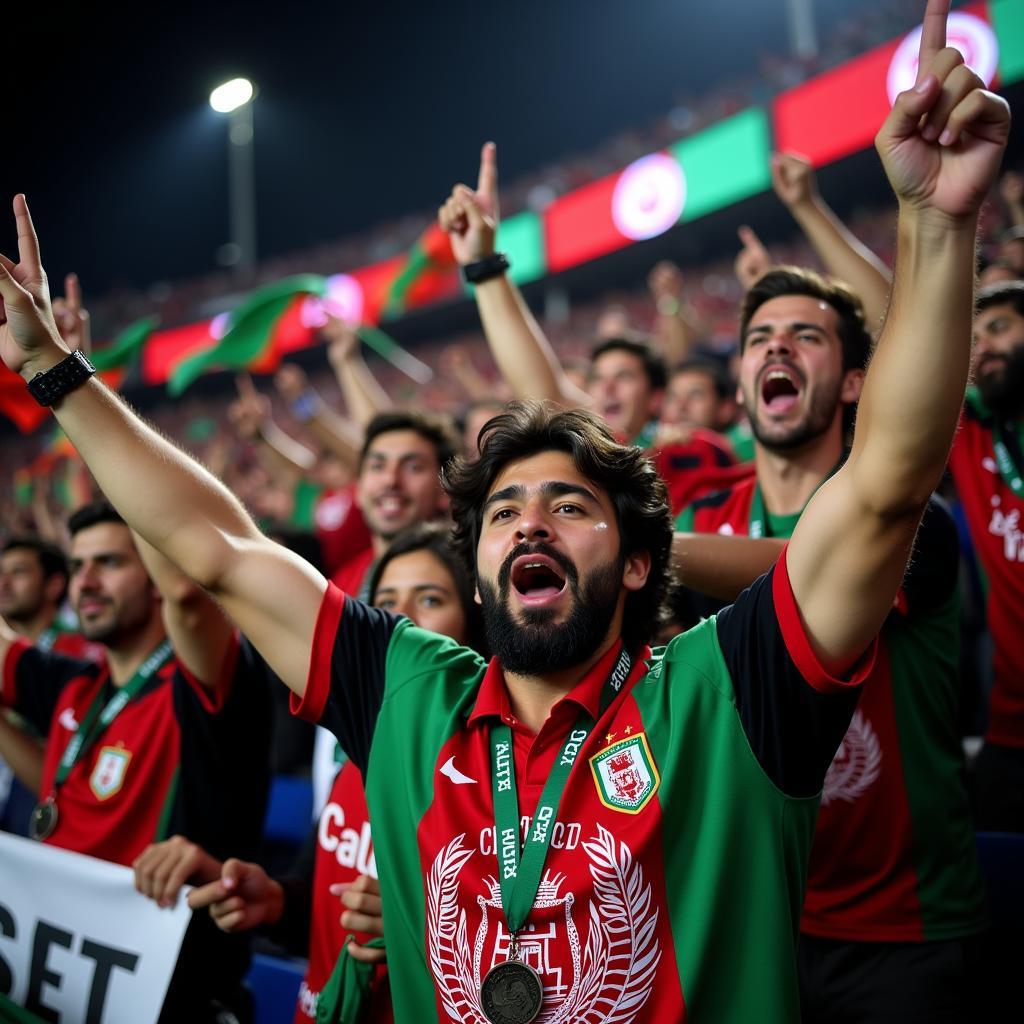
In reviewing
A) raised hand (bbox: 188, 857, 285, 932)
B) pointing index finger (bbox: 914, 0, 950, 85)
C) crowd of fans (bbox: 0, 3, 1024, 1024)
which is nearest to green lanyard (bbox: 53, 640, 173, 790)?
crowd of fans (bbox: 0, 3, 1024, 1024)

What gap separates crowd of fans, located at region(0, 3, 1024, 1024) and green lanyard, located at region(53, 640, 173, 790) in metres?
0.01

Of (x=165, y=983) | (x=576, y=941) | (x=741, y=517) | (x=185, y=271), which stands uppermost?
(x=185, y=271)

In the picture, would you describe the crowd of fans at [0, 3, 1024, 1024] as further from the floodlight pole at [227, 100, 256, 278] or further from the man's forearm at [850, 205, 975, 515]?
the floodlight pole at [227, 100, 256, 278]

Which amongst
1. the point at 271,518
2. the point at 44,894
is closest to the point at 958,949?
the point at 44,894

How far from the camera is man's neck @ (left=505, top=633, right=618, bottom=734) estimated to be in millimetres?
1846

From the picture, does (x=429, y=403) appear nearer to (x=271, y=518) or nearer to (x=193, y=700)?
(x=271, y=518)

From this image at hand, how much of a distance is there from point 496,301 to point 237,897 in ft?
6.02

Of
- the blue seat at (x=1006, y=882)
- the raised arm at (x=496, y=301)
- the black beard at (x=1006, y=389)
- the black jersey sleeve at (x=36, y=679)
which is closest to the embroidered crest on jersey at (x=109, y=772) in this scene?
the black jersey sleeve at (x=36, y=679)

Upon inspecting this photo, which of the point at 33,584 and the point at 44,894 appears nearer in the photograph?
the point at 44,894

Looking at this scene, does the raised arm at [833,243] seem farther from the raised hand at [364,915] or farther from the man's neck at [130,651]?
the man's neck at [130,651]

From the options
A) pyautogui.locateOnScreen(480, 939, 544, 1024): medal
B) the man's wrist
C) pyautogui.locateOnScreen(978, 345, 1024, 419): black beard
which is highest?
pyautogui.locateOnScreen(978, 345, 1024, 419): black beard

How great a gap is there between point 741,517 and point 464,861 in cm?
140

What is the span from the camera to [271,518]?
24.0ft

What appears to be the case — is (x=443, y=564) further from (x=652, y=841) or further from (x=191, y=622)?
(x=652, y=841)
